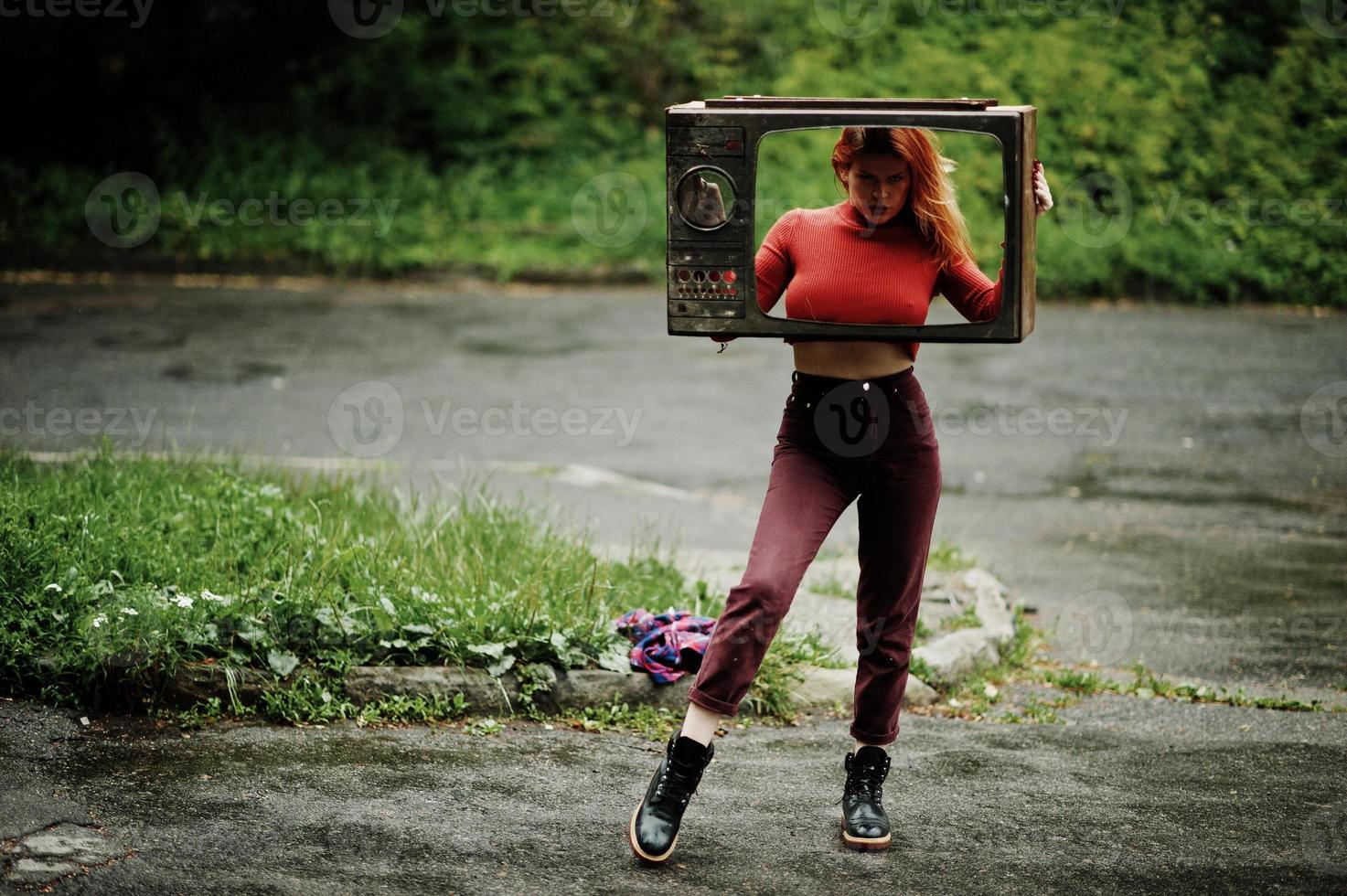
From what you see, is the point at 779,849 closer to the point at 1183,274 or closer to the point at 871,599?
the point at 871,599

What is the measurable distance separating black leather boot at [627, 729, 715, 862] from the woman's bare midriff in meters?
1.05

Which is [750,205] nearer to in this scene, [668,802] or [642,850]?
[668,802]

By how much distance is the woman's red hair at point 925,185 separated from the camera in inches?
144

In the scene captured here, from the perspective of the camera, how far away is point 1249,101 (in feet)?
48.2

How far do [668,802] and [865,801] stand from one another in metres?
0.61

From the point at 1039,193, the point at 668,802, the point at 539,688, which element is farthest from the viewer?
the point at 539,688

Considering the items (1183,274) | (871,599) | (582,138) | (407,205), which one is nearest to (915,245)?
(871,599)

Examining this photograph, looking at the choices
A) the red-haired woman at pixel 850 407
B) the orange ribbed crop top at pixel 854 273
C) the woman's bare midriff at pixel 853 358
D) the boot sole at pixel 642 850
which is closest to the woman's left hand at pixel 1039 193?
the red-haired woman at pixel 850 407

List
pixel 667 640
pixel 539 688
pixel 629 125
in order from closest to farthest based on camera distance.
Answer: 1. pixel 539 688
2. pixel 667 640
3. pixel 629 125

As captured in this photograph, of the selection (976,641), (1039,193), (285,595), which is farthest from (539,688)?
(1039,193)

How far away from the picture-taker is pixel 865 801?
4.00 meters

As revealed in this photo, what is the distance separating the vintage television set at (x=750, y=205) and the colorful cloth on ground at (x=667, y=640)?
1.70m

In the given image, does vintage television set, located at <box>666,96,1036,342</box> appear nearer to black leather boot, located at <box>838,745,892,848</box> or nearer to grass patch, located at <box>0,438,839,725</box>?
black leather boot, located at <box>838,745,892,848</box>

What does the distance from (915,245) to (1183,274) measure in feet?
36.1
